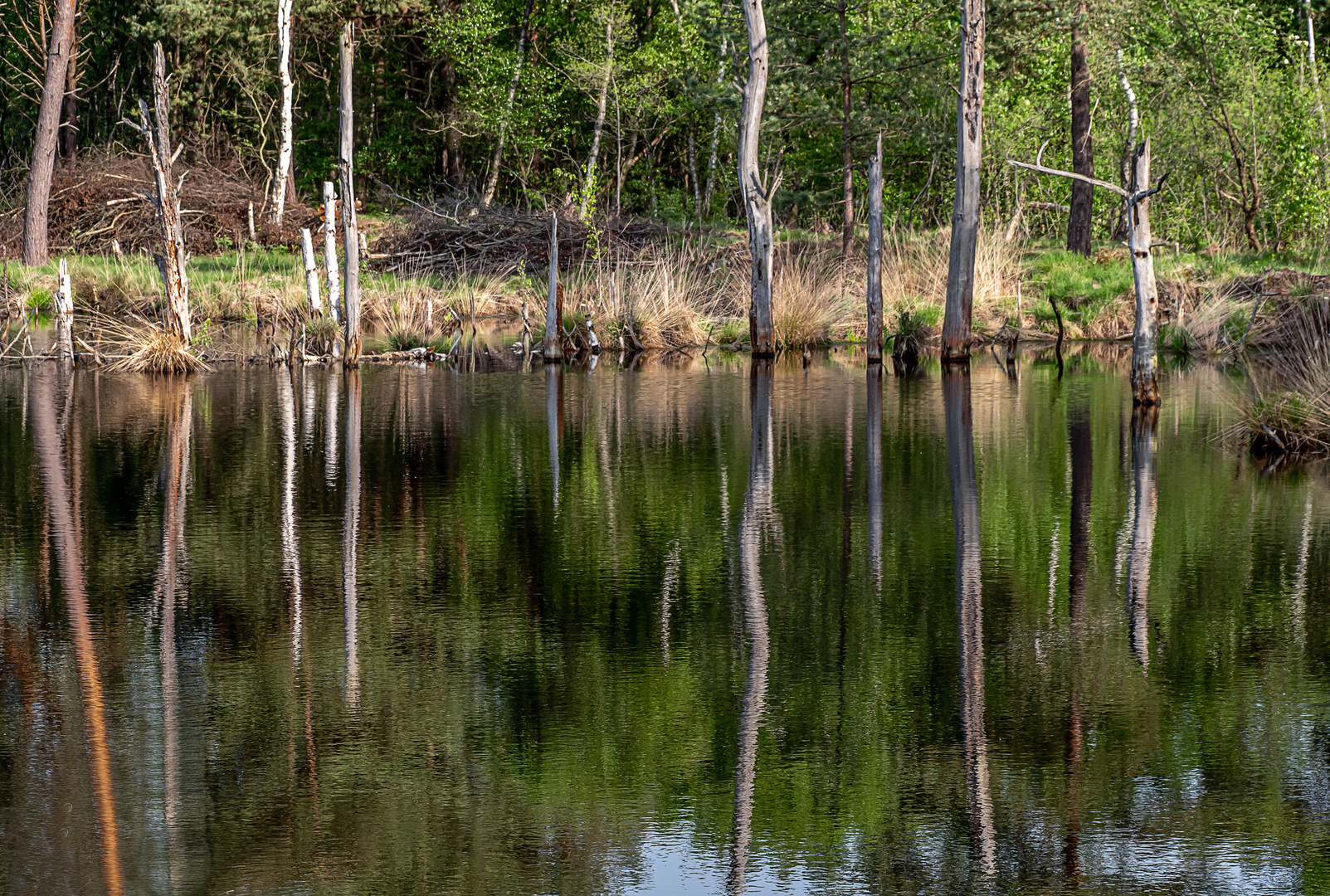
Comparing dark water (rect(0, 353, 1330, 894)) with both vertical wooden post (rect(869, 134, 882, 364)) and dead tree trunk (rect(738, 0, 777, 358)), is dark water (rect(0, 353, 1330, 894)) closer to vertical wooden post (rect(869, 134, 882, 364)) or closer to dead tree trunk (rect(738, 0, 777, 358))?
vertical wooden post (rect(869, 134, 882, 364))

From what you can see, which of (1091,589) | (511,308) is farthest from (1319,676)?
(511,308)

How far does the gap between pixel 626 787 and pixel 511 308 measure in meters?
29.8

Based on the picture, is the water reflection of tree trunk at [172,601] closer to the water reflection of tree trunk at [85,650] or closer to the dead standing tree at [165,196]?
the water reflection of tree trunk at [85,650]

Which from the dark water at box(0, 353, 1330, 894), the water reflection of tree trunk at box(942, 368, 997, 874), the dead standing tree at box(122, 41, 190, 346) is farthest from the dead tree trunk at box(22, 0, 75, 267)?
the water reflection of tree trunk at box(942, 368, 997, 874)

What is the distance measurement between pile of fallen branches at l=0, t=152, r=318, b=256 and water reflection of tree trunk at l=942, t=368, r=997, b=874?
31.7m

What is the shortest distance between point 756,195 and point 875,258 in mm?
2395

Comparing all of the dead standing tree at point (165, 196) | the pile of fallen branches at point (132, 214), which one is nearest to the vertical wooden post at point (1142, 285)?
the dead standing tree at point (165, 196)

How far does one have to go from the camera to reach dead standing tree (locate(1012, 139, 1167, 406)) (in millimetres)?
15562

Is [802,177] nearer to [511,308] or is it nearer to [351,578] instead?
[511,308]

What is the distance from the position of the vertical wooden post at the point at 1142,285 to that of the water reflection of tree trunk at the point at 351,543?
8282 millimetres

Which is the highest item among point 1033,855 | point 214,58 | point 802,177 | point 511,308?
point 214,58

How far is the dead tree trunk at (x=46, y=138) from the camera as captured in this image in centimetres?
3747

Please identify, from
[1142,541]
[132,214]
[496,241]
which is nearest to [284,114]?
[132,214]

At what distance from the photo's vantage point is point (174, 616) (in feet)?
23.6
